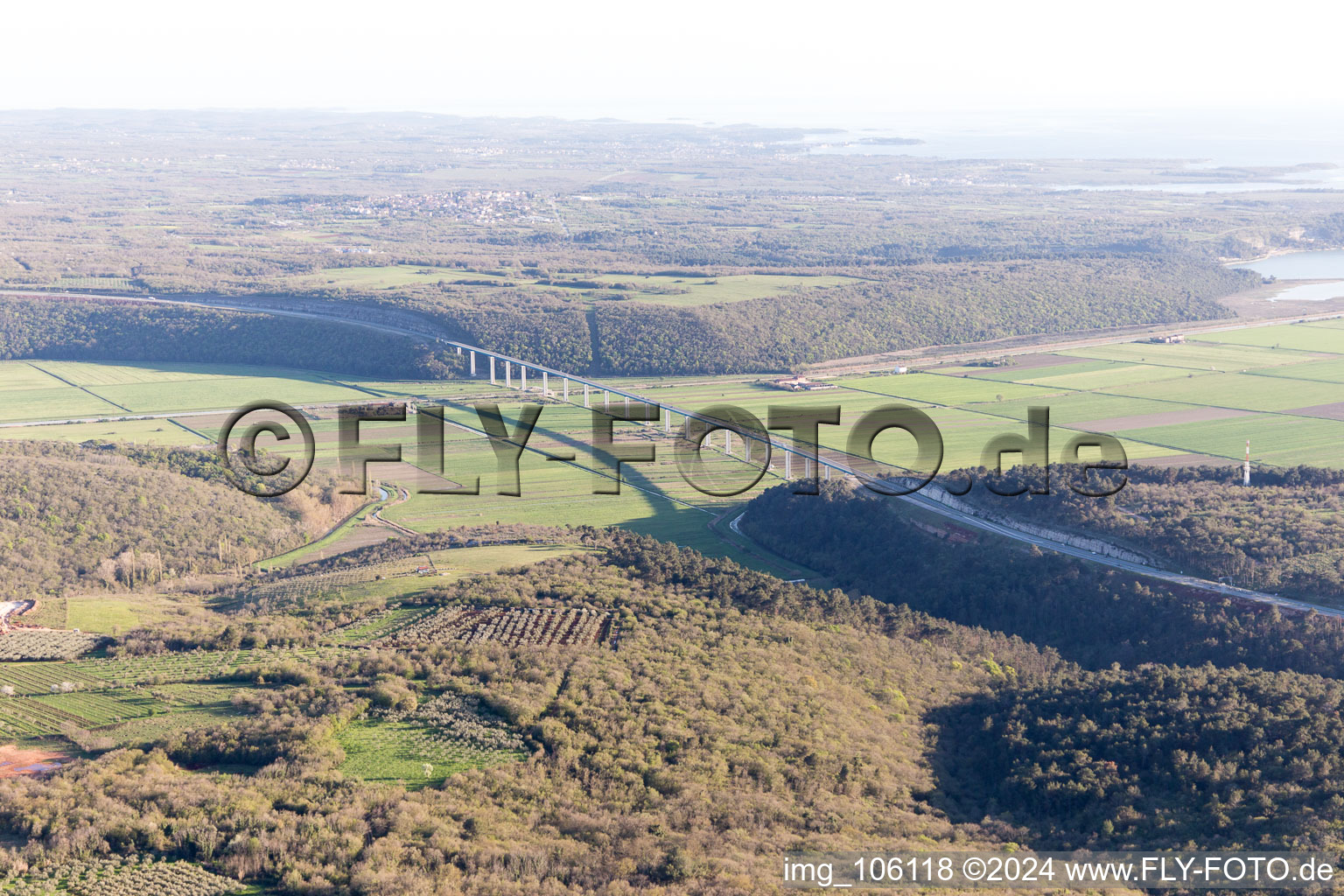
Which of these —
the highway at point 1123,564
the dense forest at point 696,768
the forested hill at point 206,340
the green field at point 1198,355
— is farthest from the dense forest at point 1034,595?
the forested hill at point 206,340

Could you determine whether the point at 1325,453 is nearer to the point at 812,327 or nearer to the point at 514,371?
the point at 812,327

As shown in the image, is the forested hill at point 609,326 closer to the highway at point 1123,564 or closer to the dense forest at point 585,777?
the highway at point 1123,564

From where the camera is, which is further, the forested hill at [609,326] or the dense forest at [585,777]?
the forested hill at [609,326]

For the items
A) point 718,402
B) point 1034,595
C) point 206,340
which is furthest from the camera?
point 206,340

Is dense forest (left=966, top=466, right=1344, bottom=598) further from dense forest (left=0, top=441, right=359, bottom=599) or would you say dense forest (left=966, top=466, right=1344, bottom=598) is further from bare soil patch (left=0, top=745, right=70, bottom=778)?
bare soil patch (left=0, top=745, right=70, bottom=778)

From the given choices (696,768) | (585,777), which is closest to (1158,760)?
(696,768)

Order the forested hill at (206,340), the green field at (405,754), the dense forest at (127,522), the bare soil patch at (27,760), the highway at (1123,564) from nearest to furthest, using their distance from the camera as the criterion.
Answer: the bare soil patch at (27,760), the green field at (405,754), the highway at (1123,564), the dense forest at (127,522), the forested hill at (206,340)

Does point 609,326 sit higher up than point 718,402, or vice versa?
point 609,326

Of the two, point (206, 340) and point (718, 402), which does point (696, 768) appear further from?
point (206, 340)
